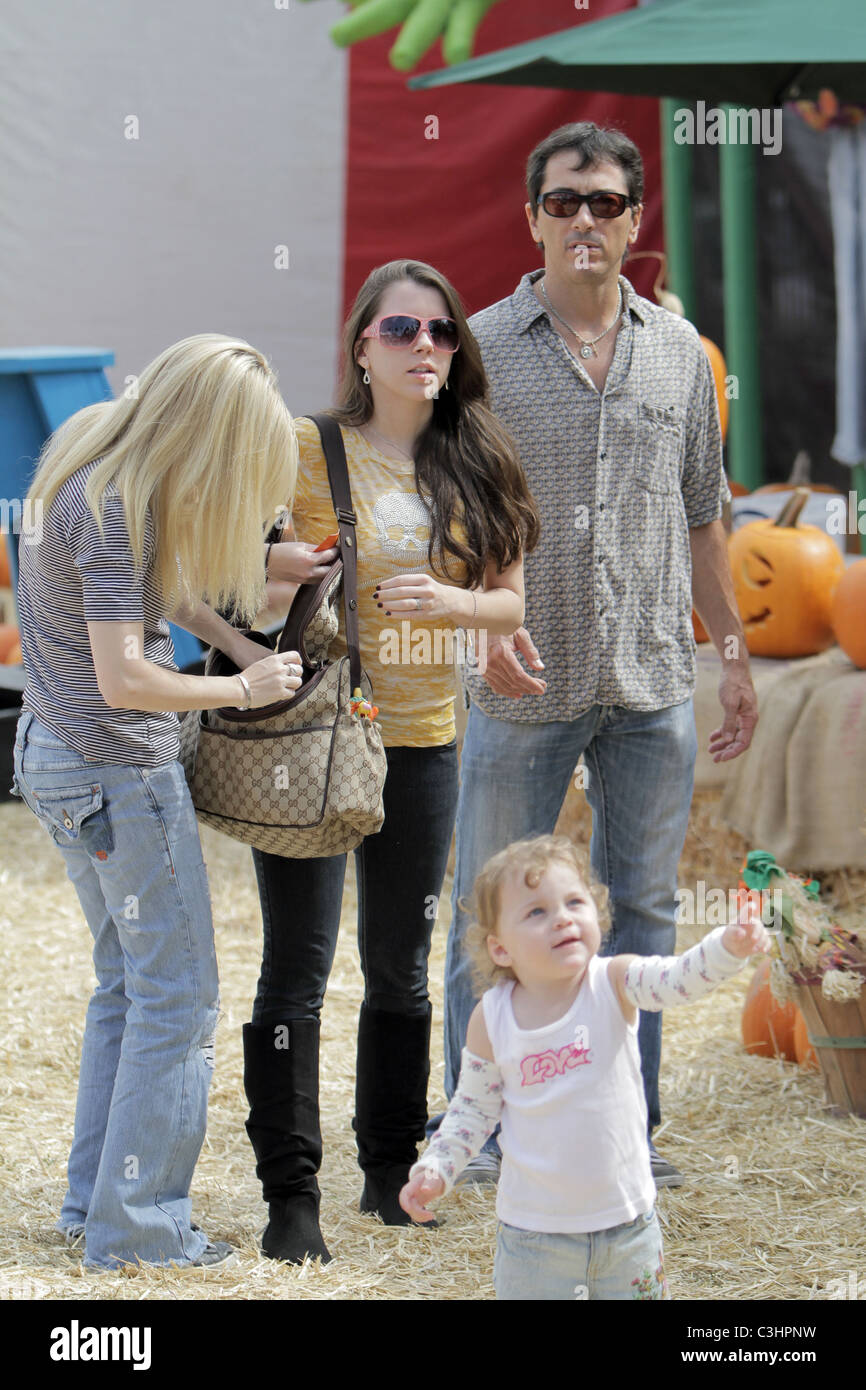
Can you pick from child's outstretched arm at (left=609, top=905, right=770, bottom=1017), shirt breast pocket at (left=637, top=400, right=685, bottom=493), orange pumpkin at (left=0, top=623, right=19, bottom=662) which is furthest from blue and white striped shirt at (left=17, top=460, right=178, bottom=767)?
orange pumpkin at (left=0, top=623, right=19, bottom=662)

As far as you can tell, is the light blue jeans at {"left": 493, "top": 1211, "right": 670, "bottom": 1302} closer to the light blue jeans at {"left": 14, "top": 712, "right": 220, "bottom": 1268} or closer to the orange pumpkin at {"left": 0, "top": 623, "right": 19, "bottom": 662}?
the light blue jeans at {"left": 14, "top": 712, "right": 220, "bottom": 1268}

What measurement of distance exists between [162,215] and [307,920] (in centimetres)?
577

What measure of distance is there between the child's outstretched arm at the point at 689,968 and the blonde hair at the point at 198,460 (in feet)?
2.68

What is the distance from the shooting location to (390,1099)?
267 centimetres

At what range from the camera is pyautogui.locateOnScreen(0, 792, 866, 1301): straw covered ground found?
2.43 m

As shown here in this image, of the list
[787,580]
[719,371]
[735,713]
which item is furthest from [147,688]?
[719,371]

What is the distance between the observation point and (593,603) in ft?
9.16

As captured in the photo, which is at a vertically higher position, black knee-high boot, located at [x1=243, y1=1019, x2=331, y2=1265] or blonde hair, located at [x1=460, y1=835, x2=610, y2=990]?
blonde hair, located at [x1=460, y1=835, x2=610, y2=990]

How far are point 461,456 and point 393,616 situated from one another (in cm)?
31

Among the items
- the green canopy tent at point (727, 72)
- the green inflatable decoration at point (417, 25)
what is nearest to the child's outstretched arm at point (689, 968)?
the green canopy tent at point (727, 72)

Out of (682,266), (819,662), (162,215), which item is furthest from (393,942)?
(162,215)

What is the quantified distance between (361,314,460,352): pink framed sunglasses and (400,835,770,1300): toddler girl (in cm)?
89
